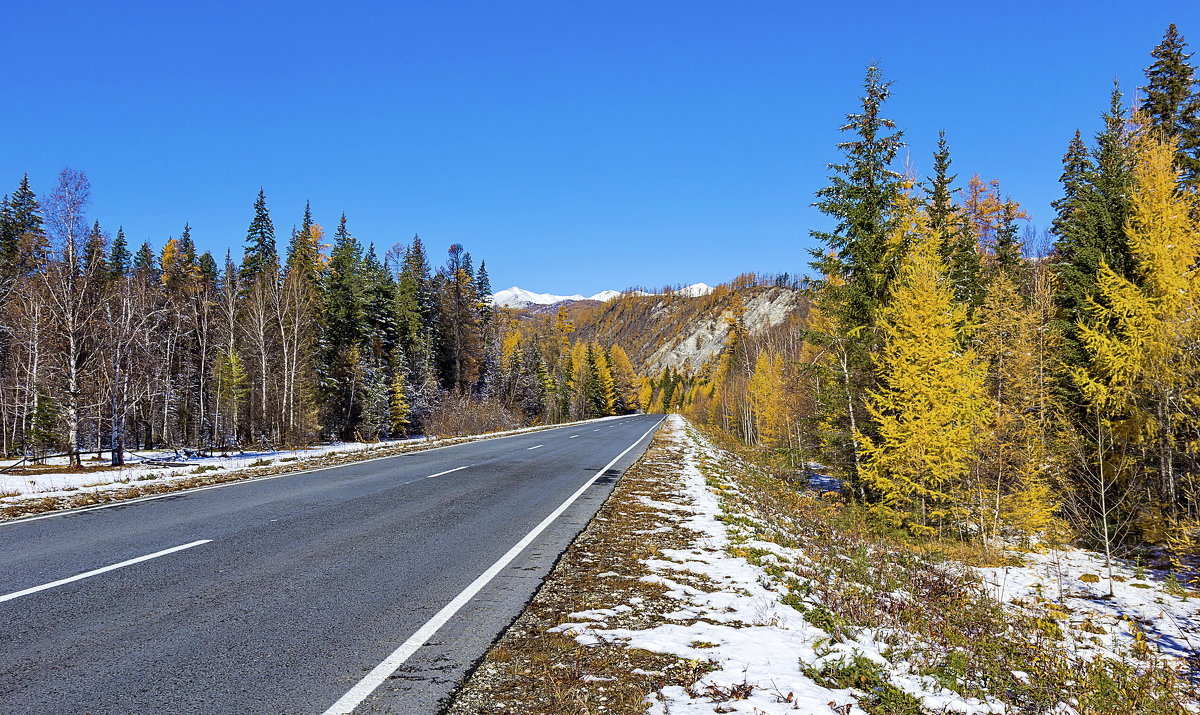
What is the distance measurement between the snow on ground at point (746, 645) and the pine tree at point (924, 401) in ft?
37.5

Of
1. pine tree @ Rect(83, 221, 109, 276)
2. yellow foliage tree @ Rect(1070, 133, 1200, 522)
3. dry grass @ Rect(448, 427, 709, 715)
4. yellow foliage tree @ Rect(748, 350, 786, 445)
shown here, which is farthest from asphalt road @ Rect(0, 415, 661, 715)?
yellow foliage tree @ Rect(748, 350, 786, 445)

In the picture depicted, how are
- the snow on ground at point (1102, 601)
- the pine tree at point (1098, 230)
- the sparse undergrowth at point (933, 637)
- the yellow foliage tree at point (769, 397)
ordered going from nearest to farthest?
the sparse undergrowth at point (933, 637) < the snow on ground at point (1102, 601) < the pine tree at point (1098, 230) < the yellow foliage tree at point (769, 397)

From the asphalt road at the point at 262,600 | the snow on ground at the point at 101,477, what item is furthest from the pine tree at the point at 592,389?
the asphalt road at the point at 262,600

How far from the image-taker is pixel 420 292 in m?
53.3

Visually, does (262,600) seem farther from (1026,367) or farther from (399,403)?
(399,403)

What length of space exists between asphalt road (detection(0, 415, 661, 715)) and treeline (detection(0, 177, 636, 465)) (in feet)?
40.5

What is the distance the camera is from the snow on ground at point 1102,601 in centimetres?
951

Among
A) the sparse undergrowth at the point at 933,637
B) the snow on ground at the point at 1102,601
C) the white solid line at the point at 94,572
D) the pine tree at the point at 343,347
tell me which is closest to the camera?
the sparse undergrowth at the point at 933,637

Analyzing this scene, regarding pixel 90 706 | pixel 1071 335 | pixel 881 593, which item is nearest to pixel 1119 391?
pixel 1071 335

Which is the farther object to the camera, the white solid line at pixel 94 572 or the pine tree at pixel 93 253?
the pine tree at pixel 93 253

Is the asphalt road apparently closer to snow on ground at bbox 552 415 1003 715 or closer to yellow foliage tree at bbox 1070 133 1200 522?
snow on ground at bbox 552 415 1003 715

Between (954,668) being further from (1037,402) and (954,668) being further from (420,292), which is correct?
(420,292)

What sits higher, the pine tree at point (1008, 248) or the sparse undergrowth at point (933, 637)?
the pine tree at point (1008, 248)

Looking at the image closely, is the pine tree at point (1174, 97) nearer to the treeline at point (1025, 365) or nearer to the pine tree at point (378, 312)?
the treeline at point (1025, 365)
